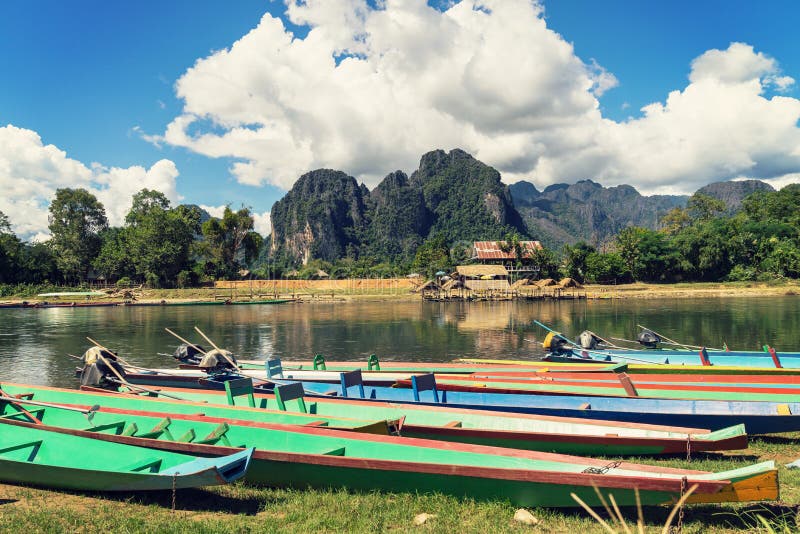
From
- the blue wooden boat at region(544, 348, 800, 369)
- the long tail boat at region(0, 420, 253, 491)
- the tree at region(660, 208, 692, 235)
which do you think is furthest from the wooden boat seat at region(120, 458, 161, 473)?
the tree at region(660, 208, 692, 235)

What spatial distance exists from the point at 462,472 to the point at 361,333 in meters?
25.5

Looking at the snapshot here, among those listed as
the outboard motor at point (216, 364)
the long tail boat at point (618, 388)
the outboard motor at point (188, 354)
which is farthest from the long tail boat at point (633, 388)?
the outboard motor at point (188, 354)

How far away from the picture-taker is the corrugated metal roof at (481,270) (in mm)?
68250

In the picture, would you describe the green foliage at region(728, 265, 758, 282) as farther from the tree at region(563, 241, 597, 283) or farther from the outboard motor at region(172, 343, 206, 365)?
the outboard motor at region(172, 343, 206, 365)

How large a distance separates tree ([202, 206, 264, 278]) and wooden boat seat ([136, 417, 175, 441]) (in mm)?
75858

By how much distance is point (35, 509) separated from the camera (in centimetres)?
616

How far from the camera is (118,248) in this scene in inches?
2869

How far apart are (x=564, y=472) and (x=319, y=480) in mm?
2970

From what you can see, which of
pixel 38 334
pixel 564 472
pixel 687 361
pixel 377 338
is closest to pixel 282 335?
pixel 377 338

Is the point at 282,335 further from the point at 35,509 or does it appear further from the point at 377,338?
the point at 35,509

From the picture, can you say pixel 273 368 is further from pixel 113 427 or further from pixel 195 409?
pixel 113 427

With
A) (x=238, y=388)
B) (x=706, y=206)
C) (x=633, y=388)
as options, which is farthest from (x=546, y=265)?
(x=238, y=388)

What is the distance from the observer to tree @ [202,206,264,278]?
79375 millimetres

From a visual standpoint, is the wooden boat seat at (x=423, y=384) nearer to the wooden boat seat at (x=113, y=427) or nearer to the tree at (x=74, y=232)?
the wooden boat seat at (x=113, y=427)
